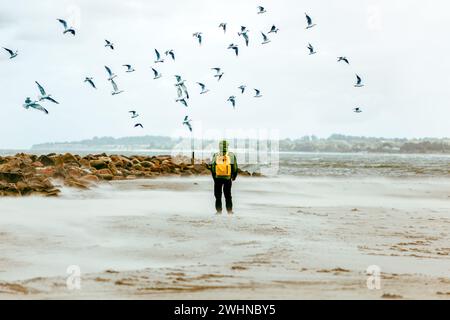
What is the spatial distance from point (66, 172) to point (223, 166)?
9719 millimetres

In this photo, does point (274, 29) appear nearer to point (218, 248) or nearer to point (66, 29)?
point (66, 29)

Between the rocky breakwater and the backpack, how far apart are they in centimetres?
312

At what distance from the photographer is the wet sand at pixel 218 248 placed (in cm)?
815

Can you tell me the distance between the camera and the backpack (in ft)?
51.1

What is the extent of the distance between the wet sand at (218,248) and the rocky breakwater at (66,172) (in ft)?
3.37

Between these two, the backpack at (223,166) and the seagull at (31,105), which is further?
the seagull at (31,105)

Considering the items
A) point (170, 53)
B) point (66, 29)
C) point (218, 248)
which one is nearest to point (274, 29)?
point (170, 53)

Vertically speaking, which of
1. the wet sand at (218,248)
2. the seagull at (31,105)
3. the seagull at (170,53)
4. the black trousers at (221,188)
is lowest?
the wet sand at (218,248)

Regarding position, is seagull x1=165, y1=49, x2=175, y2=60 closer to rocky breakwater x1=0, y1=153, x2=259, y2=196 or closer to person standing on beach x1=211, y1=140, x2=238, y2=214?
rocky breakwater x1=0, y1=153, x2=259, y2=196

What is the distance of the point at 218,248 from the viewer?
436 inches

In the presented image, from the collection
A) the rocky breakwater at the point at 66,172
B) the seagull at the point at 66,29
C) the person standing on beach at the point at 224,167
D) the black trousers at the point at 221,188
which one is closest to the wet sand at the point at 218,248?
the black trousers at the point at 221,188

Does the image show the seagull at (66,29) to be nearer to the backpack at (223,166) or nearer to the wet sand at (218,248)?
the wet sand at (218,248)

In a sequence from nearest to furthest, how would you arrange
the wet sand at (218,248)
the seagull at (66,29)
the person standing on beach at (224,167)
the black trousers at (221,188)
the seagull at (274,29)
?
the wet sand at (218,248) → the person standing on beach at (224,167) → the black trousers at (221,188) → the seagull at (66,29) → the seagull at (274,29)
